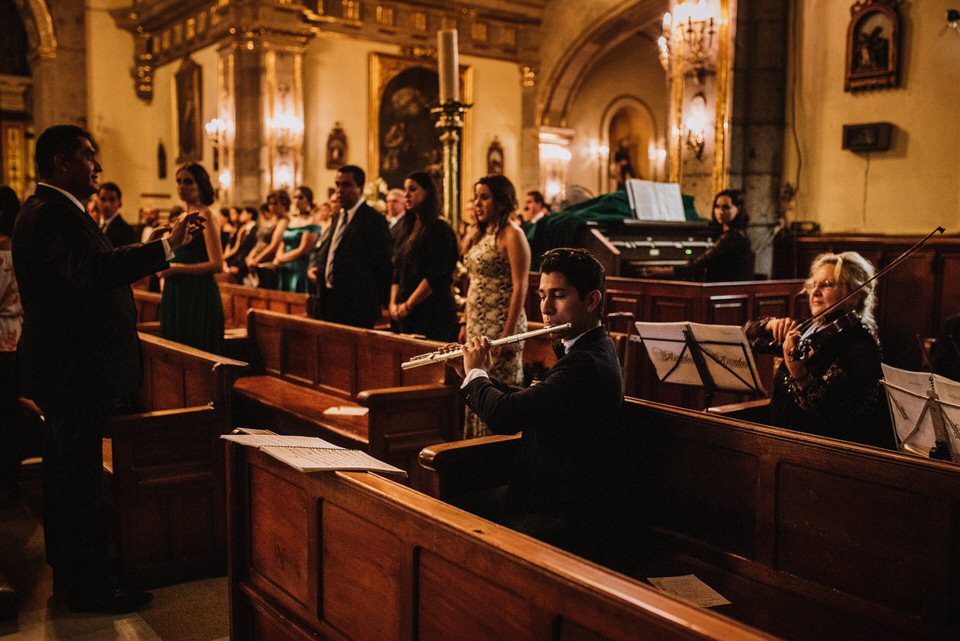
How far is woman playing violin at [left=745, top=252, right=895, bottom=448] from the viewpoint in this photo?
294 cm

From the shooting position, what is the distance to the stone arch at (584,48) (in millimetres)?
13734

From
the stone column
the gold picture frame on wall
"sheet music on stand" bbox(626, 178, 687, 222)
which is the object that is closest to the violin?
"sheet music on stand" bbox(626, 178, 687, 222)

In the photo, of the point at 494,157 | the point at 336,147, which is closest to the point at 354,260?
the point at 336,147

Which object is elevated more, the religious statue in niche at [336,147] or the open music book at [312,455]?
the religious statue in niche at [336,147]

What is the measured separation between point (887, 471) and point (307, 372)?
3.65m

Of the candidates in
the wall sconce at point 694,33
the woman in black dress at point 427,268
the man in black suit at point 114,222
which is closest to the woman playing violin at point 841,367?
the woman in black dress at point 427,268

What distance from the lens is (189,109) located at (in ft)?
47.8

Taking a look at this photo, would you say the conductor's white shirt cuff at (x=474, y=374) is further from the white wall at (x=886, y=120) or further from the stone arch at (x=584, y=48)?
the stone arch at (x=584, y=48)

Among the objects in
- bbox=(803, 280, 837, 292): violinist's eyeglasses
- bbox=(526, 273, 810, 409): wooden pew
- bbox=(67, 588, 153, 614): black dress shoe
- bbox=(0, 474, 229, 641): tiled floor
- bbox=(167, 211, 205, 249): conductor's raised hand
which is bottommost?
bbox=(0, 474, 229, 641): tiled floor

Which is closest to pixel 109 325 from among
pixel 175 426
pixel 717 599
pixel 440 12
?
pixel 175 426

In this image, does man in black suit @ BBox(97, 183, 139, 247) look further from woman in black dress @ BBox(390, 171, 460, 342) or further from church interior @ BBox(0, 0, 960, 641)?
woman in black dress @ BBox(390, 171, 460, 342)

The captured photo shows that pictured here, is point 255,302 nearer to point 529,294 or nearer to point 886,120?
point 529,294

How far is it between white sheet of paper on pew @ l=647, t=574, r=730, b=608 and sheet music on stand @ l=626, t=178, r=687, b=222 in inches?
209

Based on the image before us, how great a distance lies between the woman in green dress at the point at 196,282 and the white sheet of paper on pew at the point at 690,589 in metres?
2.83
